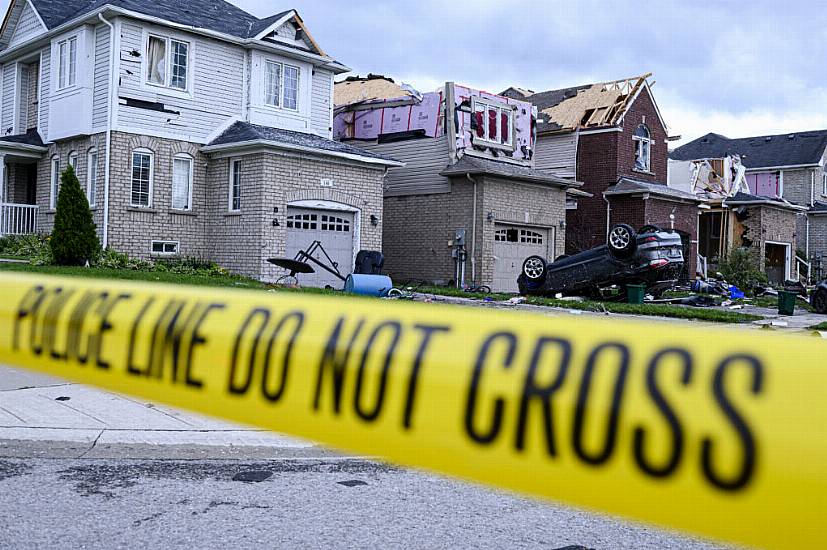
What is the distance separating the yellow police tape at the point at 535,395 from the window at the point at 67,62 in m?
22.8

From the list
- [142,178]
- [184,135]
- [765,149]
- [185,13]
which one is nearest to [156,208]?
[142,178]

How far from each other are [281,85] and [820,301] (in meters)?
16.0

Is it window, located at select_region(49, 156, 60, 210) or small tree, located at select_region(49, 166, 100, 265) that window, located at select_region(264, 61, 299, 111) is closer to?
window, located at select_region(49, 156, 60, 210)

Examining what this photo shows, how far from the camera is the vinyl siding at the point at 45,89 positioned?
2339 centimetres

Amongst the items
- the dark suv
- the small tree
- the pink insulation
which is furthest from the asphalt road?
the pink insulation

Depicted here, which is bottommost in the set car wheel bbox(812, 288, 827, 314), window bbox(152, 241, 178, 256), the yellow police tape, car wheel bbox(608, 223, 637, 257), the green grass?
the green grass

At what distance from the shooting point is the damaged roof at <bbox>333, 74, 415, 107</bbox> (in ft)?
95.6

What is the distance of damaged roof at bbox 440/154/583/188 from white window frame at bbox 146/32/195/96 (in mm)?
8241

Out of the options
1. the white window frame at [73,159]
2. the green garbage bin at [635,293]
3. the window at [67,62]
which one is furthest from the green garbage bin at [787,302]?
the window at [67,62]

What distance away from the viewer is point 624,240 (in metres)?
20.3

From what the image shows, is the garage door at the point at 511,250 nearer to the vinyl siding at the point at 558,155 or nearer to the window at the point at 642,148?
the vinyl siding at the point at 558,155

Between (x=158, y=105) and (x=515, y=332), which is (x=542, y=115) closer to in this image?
(x=158, y=105)

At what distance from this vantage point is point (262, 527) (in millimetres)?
4883

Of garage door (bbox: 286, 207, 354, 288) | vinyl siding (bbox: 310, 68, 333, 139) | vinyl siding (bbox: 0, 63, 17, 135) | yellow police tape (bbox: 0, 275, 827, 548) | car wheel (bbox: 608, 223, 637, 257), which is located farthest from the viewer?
vinyl siding (bbox: 0, 63, 17, 135)
